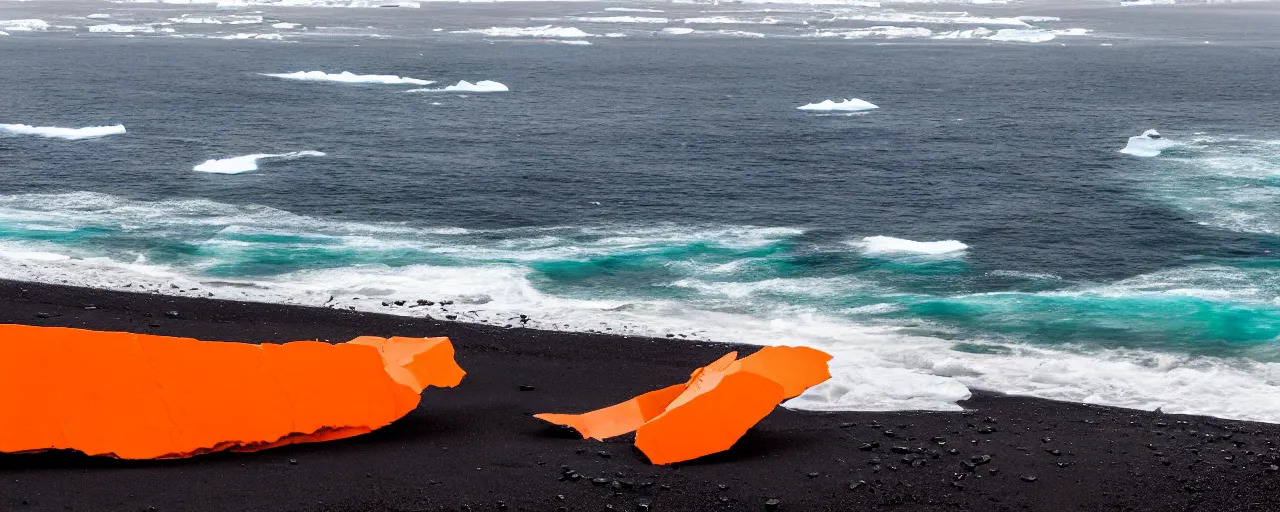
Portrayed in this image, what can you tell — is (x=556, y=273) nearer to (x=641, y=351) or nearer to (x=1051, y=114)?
(x=641, y=351)

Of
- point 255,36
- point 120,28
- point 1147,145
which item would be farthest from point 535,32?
point 1147,145

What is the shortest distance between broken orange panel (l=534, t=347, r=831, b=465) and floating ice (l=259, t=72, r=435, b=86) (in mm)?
55596

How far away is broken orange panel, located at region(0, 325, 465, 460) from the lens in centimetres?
1670

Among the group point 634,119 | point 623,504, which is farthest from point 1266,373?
point 634,119

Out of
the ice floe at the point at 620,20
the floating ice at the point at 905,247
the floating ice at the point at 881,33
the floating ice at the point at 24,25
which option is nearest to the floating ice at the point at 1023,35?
the floating ice at the point at 881,33

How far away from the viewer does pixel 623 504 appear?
15852 millimetres

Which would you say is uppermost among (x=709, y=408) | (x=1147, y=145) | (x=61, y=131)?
(x=709, y=408)

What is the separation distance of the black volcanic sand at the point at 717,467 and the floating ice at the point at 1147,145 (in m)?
31.3

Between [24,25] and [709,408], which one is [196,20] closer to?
[24,25]

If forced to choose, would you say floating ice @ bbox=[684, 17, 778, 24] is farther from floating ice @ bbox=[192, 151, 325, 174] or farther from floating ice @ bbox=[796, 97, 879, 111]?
floating ice @ bbox=[192, 151, 325, 174]

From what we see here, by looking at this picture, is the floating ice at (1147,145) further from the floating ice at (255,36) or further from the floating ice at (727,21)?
the floating ice at (727,21)

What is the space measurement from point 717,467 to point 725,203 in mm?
24590

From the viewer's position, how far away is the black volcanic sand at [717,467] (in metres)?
15.9

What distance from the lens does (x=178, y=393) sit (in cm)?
1741
